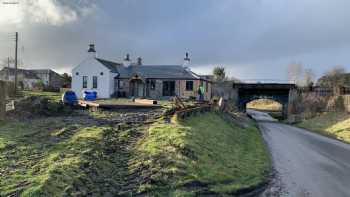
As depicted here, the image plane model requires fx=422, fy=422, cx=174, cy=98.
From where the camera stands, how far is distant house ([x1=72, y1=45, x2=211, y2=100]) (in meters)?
50.8

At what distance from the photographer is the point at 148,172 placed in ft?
43.3

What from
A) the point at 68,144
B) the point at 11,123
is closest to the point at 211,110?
the point at 11,123

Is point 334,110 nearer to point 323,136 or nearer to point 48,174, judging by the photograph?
point 323,136

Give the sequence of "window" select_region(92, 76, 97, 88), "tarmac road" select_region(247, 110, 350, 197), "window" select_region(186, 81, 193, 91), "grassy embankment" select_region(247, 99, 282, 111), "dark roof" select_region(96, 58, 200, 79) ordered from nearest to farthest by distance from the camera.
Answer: "tarmac road" select_region(247, 110, 350, 197)
"window" select_region(186, 81, 193, 91)
"dark roof" select_region(96, 58, 200, 79)
"window" select_region(92, 76, 97, 88)
"grassy embankment" select_region(247, 99, 282, 111)

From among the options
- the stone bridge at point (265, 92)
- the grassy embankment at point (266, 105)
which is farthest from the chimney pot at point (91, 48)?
the grassy embankment at point (266, 105)

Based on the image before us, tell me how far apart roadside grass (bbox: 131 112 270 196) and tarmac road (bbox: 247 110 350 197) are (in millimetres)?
826

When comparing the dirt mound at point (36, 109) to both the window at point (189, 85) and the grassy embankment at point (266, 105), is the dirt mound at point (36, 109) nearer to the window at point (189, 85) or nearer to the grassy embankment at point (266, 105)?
the window at point (189, 85)

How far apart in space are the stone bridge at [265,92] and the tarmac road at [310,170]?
118ft

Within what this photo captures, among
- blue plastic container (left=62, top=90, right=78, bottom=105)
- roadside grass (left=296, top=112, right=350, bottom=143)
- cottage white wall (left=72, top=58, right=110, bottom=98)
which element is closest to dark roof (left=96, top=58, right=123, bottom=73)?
cottage white wall (left=72, top=58, right=110, bottom=98)

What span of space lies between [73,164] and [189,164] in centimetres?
387

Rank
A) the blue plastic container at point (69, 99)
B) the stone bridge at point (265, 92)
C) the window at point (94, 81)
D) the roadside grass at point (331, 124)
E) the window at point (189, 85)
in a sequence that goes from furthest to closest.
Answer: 1. the stone bridge at point (265, 92)
2. the window at point (94, 81)
3. the window at point (189, 85)
4. the roadside grass at point (331, 124)
5. the blue plastic container at point (69, 99)

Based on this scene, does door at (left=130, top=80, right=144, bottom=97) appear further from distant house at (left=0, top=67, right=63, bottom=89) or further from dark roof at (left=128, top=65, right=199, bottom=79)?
distant house at (left=0, top=67, right=63, bottom=89)

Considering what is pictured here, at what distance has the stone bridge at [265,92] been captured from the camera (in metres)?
67.2

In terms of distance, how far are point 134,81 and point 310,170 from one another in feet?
114
